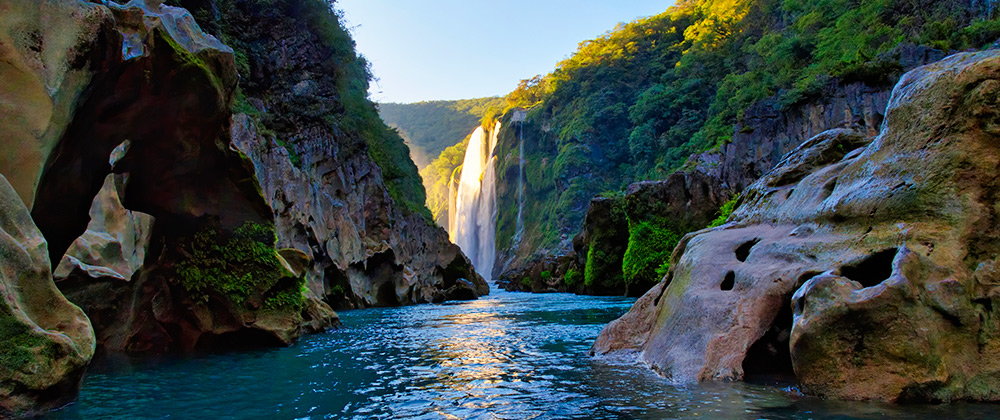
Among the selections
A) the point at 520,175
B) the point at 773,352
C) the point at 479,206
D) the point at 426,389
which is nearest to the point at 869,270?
the point at 773,352

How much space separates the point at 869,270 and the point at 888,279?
715 millimetres

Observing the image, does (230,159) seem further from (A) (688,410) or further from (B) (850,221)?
(B) (850,221)

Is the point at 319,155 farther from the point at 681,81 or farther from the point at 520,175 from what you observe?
the point at 520,175

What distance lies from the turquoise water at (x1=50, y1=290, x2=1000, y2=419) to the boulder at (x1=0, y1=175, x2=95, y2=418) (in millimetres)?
528

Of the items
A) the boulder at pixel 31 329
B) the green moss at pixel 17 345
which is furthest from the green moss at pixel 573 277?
the green moss at pixel 17 345

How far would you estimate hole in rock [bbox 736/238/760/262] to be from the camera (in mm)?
7588

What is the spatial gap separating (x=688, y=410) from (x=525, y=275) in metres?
41.8

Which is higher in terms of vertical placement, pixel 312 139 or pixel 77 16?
pixel 312 139

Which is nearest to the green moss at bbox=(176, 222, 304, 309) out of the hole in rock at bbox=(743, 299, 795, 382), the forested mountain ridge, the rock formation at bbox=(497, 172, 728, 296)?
the hole in rock at bbox=(743, 299, 795, 382)

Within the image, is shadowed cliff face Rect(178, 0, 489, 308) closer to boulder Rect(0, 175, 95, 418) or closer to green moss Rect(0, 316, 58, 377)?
boulder Rect(0, 175, 95, 418)

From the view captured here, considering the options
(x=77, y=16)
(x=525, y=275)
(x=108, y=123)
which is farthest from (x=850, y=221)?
(x=525, y=275)

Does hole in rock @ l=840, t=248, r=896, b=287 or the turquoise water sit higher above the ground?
hole in rock @ l=840, t=248, r=896, b=287

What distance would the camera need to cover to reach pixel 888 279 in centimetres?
453

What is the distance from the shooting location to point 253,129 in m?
19.4
